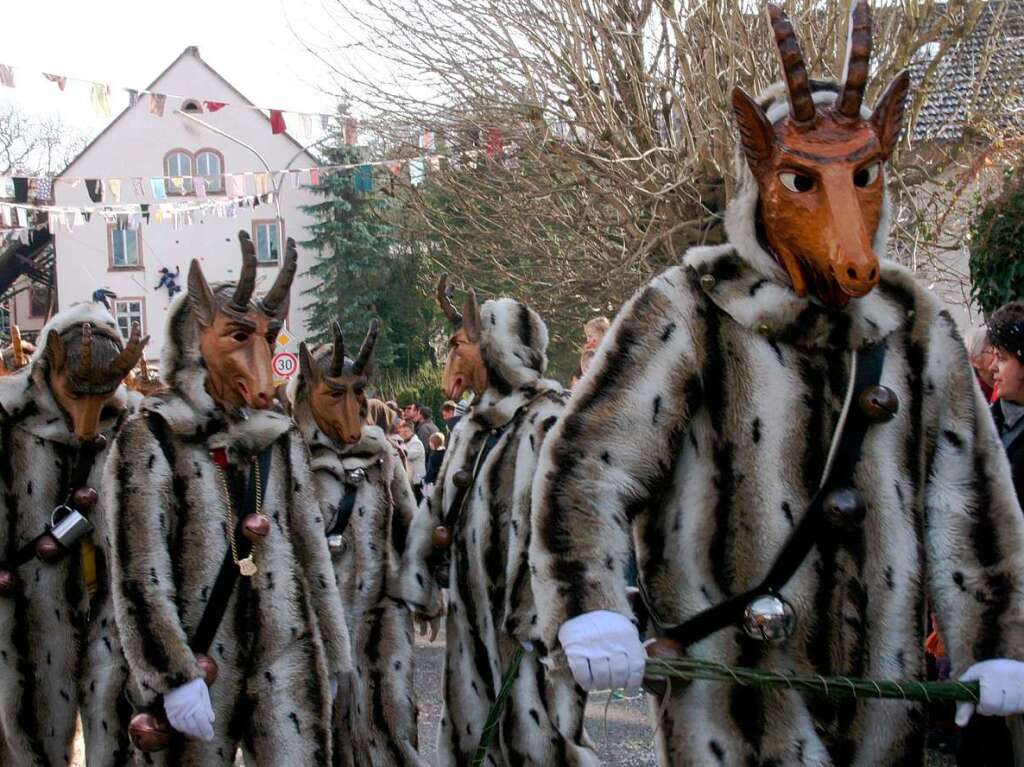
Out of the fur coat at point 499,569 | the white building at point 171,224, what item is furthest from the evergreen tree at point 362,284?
the fur coat at point 499,569

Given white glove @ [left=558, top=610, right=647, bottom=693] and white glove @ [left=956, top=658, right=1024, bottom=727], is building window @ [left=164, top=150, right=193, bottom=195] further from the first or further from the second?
white glove @ [left=956, top=658, right=1024, bottom=727]

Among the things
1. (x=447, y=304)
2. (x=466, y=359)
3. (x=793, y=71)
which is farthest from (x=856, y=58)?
(x=447, y=304)

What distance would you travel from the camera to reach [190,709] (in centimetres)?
428

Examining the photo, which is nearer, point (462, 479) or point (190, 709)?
point (190, 709)

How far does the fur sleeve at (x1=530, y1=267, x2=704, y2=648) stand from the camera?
3.00 meters

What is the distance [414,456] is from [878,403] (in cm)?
1514

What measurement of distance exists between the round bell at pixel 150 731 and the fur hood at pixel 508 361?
233 centimetres

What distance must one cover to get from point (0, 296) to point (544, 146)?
32043mm

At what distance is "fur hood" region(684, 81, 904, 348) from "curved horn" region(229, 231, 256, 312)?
2.10 m

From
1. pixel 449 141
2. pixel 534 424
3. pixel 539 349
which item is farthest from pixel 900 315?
pixel 449 141

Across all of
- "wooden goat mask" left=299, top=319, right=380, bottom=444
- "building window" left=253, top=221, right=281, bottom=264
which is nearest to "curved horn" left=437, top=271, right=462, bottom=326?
"wooden goat mask" left=299, top=319, right=380, bottom=444

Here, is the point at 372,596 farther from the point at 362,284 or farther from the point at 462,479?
the point at 362,284

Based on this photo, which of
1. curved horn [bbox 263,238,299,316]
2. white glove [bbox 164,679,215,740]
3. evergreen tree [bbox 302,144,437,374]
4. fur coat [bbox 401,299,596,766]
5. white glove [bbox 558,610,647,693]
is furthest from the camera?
evergreen tree [bbox 302,144,437,374]

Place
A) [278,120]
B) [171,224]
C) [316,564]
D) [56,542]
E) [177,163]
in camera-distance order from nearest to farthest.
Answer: [316,564]
[56,542]
[278,120]
[171,224]
[177,163]
